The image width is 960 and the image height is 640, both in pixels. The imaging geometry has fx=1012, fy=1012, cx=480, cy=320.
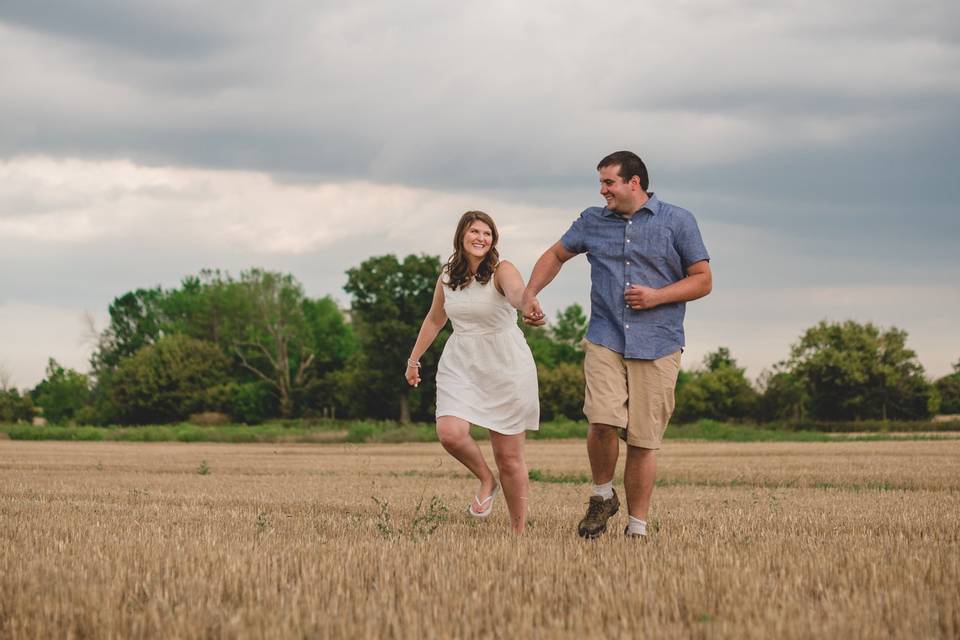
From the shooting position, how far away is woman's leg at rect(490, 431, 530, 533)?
7664mm

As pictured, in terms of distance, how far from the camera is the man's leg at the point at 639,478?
709 cm

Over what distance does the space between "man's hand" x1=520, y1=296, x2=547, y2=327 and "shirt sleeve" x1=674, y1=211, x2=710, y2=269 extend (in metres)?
1.05

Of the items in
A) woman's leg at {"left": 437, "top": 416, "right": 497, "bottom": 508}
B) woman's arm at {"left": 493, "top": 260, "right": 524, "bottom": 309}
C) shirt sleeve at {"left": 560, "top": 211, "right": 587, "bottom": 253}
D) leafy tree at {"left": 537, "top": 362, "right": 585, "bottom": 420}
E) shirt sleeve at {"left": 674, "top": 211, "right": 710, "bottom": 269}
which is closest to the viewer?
shirt sleeve at {"left": 674, "top": 211, "right": 710, "bottom": 269}

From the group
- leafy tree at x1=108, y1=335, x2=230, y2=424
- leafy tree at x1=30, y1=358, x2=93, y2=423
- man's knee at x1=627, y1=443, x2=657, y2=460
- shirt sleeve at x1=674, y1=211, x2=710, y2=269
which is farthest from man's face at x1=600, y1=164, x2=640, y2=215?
leafy tree at x1=30, y1=358, x2=93, y2=423

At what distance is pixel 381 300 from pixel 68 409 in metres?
49.7

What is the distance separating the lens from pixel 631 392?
6.92 metres

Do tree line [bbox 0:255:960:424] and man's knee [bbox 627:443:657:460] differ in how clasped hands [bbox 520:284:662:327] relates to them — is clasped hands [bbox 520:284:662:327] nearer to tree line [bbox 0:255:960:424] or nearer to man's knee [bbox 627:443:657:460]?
man's knee [bbox 627:443:657:460]

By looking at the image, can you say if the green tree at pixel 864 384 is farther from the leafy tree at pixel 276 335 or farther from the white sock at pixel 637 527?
the white sock at pixel 637 527

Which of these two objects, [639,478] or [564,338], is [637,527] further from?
[564,338]

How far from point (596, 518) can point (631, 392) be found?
2.95 feet

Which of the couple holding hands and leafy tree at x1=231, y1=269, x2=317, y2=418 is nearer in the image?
the couple holding hands

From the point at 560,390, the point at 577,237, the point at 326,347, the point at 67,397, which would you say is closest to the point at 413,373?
the point at 577,237

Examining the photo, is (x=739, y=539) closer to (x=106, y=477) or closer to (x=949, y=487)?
(x=949, y=487)

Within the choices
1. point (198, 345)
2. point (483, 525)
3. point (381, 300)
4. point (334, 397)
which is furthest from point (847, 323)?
point (483, 525)
